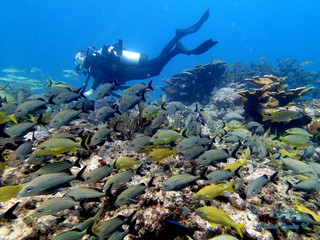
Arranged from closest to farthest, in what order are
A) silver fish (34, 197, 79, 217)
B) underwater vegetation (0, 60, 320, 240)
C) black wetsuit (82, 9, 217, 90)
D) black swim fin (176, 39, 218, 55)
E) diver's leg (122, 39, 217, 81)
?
silver fish (34, 197, 79, 217), underwater vegetation (0, 60, 320, 240), black wetsuit (82, 9, 217, 90), black swim fin (176, 39, 218, 55), diver's leg (122, 39, 217, 81)

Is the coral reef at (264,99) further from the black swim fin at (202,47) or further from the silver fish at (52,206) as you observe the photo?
the silver fish at (52,206)

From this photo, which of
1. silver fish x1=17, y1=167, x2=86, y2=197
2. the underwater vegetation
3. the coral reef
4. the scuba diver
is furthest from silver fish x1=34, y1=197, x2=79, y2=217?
the scuba diver

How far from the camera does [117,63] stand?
1479cm

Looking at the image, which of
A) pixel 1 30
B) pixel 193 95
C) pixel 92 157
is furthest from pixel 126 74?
pixel 1 30

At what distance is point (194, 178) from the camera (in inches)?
114

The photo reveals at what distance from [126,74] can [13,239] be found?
14.8m

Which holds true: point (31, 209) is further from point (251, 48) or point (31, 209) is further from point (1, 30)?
point (1, 30)

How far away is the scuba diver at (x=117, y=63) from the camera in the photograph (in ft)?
43.2

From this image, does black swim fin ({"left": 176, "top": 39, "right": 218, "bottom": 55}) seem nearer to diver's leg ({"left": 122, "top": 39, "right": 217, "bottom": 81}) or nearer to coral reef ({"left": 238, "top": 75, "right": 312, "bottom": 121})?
diver's leg ({"left": 122, "top": 39, "right": 217, "bottom": 81})

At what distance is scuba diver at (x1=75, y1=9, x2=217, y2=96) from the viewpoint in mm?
13180

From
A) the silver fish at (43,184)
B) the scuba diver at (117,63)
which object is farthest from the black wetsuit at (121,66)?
the silver fish at (43,184)

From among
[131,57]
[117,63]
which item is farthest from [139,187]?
[131,57]

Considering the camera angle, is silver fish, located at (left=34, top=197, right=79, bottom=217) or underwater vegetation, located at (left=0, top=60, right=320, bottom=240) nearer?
silver fish, located at (left=34, top=197, right=79, bottom=217)

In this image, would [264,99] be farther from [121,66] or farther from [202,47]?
[121,66]
